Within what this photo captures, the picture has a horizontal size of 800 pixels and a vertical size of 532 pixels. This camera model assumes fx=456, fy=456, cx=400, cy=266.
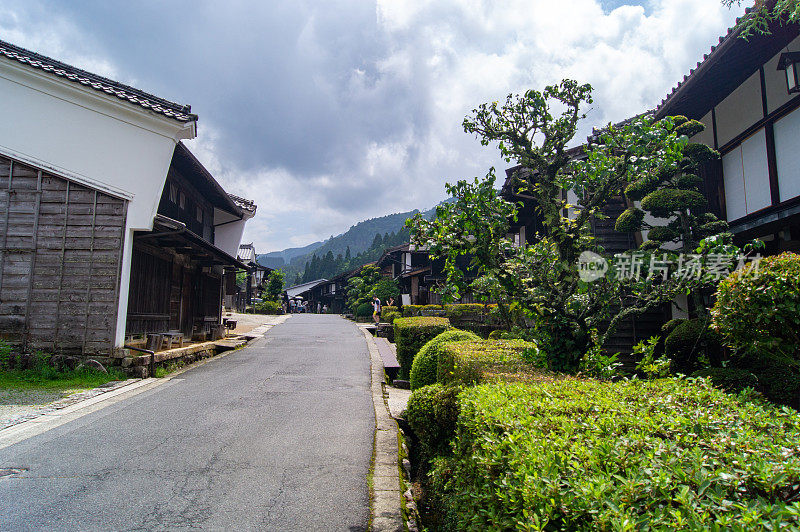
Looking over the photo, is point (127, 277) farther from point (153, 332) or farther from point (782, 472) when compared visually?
point (782, 472)

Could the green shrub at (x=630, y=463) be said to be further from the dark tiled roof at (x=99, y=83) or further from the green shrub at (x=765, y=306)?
the dark tiled roof at (x=99, y=83)

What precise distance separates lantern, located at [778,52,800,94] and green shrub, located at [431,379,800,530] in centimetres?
708

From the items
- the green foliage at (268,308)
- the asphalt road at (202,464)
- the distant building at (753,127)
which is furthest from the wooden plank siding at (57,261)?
the green foliage at (268,308)

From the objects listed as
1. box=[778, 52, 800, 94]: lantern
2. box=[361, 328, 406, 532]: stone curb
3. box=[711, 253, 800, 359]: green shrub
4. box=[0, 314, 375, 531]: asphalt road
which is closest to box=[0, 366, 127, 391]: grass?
box=[0, 314, 375, 531]: asphalt road

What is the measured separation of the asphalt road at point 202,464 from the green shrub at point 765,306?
425cm

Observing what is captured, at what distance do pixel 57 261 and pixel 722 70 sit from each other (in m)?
15.7

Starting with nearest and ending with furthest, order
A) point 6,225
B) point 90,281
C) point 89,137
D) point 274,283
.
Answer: point 90,281 → point 6,225 → point 89,137 → point 274,283

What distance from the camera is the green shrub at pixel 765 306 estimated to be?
14.3 feet

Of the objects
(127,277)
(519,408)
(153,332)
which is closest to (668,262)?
(519,408)

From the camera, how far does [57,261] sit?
1133 cm

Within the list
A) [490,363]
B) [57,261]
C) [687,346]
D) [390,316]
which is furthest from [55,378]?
[390,316]

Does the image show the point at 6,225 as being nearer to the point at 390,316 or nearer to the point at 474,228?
the point at 474,228

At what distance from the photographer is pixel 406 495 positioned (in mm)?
5039

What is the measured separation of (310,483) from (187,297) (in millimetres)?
14941
